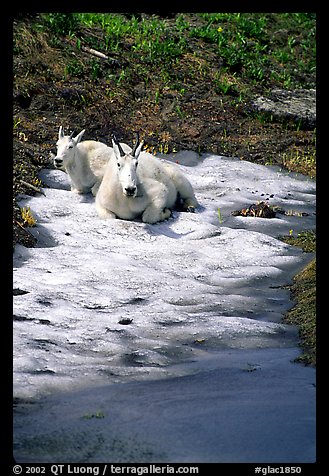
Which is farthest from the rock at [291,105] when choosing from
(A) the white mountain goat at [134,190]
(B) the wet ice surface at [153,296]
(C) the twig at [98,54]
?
(A) the white mountain goat at [134,190]

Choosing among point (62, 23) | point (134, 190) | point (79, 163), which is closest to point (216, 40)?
point (62, 23)

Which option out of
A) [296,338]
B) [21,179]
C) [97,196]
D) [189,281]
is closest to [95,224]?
[97,196]

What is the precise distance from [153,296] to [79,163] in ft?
18.2

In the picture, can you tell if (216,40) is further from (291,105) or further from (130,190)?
(130,190)

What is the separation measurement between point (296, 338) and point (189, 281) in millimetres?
2353

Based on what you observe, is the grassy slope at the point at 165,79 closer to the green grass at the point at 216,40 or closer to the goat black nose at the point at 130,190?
the green grass at the point at 216,40

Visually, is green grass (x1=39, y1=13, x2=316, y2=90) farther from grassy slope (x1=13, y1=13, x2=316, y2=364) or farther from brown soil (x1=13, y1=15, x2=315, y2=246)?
brown soil (x1=13, y1=15, x2=315, y2=246)

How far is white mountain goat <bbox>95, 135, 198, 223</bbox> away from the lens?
13.0m

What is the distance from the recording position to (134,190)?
1256 centimetres

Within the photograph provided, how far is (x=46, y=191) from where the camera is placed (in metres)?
13.9

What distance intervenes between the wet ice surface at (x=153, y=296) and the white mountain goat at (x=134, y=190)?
0.27 meters
